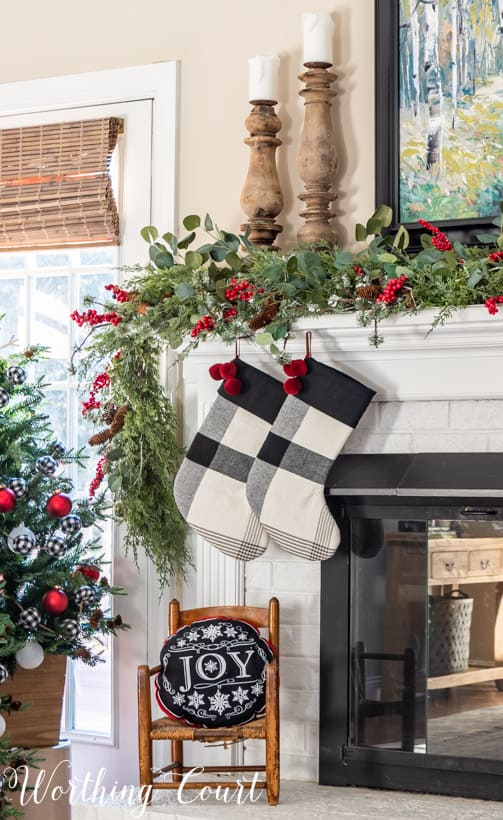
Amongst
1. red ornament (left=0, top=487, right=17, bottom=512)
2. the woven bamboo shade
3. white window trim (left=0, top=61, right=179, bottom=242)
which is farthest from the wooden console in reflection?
the woven bamboo shade

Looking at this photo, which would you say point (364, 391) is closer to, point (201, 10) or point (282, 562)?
point (282, 562)

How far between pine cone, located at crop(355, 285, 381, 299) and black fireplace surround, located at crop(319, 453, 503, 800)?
416 millimetres

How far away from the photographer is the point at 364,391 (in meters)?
2.63

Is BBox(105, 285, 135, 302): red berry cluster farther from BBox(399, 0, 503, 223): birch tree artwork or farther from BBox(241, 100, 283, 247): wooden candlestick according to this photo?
BBox(399, 0, 503, 223): birch tree artwork

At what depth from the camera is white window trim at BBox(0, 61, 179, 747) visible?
311 cm

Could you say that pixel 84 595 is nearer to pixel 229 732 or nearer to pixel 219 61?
pixel 229 732

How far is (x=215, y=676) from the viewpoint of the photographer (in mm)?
2590

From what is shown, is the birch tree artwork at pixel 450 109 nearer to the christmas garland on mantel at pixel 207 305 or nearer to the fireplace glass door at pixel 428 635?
the christmas garland on mantel at pixel 207 305

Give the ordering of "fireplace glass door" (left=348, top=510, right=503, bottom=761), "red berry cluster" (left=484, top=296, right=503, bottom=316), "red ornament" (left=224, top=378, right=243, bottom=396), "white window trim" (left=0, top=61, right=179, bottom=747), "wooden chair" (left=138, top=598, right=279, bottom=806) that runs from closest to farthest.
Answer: "red berry cluster" (left=484, top=296, right=503, bottom=316), "wooden chair" (left=138, top=598, right=279, bottom=806), "fireplace glass door" (left=348, top=510, right=503, bottom=761), "red ornament" (left=224, top=378, right=243, bottom=396), "white window trim" (left=0, top=61, right=179, bottom=747)

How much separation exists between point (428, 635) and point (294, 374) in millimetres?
707

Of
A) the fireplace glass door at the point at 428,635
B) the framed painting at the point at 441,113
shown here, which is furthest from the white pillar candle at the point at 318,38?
the fireplace glass door at the point at 428,635

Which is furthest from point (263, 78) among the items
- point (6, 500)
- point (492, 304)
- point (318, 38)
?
point (6, 500)

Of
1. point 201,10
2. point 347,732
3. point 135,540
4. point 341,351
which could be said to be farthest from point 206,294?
point 347,732

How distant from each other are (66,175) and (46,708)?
1.50 m
